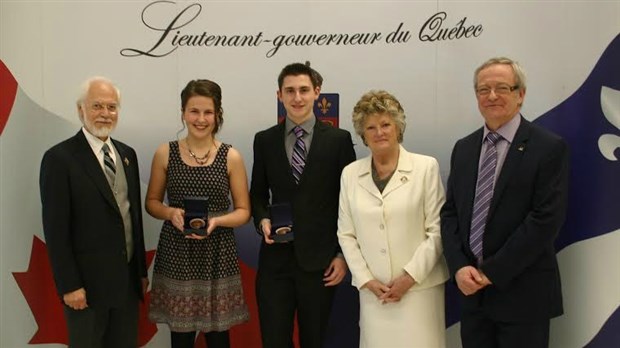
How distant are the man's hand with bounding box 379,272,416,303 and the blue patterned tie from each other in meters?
1.43

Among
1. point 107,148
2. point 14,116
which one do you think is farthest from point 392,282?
point 14,116

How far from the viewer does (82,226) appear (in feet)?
8.39

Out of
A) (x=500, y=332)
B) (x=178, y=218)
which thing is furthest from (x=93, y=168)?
(x=500, y=332)

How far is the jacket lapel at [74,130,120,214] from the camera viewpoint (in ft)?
8.40

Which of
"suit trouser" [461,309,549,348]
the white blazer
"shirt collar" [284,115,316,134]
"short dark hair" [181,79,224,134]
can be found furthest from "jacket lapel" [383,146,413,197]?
"short dark hair" [181,79,224,134]

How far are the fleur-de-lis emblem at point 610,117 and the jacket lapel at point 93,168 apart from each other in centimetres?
246

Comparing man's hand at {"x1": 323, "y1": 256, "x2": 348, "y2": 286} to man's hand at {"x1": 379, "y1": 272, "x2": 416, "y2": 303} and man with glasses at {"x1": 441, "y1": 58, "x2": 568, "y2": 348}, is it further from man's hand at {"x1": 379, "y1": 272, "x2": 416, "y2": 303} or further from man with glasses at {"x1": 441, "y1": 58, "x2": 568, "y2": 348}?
man with glasses at {"x1": 441, "y1": 58, "x2": 568, "y2": 348}

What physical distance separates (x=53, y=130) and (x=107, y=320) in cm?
134

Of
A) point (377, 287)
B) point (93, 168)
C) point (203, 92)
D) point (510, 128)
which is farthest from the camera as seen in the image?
point (203, 92)

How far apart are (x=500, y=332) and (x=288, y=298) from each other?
1.02m

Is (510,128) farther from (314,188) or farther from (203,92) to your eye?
(203,92)

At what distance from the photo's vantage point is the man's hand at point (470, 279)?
233 cm

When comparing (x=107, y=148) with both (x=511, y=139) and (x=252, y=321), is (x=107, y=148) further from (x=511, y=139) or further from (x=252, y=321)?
A: (x=511, y=139)

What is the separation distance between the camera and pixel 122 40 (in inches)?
131
